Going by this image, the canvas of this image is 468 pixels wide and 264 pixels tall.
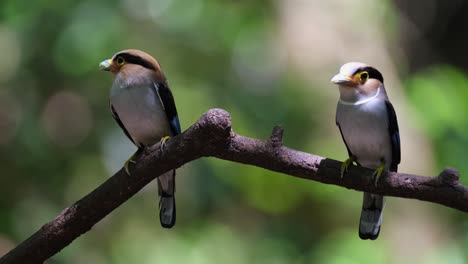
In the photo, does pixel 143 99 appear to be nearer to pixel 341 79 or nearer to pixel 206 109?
pixel 341 79

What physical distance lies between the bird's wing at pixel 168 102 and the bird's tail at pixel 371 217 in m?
0.86

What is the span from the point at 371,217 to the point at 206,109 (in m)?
2.34

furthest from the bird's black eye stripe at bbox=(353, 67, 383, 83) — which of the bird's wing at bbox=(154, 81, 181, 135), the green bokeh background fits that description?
the green bokeh background

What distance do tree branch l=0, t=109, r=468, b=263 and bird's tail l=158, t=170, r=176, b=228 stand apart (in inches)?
19.9

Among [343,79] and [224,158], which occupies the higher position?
[343,79]

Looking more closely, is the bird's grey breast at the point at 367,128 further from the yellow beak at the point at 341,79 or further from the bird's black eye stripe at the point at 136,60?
the bird's black eye stripe at the point at 136,60

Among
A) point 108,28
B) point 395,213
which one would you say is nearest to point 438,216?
point 395,213

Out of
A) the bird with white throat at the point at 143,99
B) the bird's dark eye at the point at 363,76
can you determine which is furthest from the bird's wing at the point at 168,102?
the bird's dark eye at the point at 363,76

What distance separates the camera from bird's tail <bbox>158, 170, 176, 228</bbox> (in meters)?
3.19

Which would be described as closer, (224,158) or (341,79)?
(224,158)

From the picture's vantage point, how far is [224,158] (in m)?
2.57

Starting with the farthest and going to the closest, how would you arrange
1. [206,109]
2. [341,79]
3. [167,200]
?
[206,109] → [167,200] → [341,79]

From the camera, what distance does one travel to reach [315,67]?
526 cm

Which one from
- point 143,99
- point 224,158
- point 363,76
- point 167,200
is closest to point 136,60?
point 143,99
